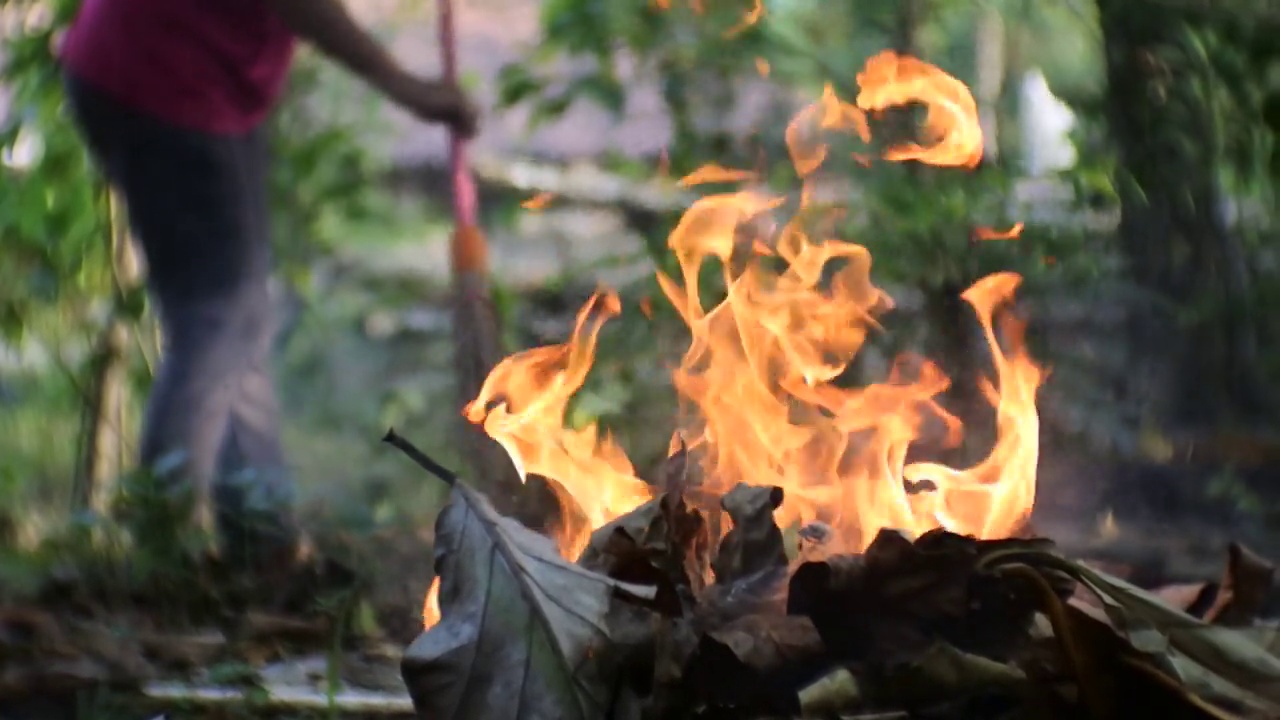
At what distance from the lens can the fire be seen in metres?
1.30

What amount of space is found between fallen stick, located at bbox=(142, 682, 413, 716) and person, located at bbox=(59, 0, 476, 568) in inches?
22.1

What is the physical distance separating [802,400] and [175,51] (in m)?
1.11

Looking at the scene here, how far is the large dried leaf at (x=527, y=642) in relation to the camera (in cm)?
84

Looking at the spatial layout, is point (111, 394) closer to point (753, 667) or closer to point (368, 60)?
point (368, 60)

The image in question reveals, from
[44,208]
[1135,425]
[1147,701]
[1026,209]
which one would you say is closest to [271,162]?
[44,208]

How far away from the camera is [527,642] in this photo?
86 cm

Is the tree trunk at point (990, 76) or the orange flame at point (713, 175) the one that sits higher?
the tree trunk at point (990, 76)

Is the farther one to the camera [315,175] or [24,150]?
[315,175]

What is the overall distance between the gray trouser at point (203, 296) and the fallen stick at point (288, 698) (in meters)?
0.58

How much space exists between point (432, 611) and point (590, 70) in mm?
1277

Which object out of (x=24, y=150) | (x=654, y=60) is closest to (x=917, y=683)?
(x=654, y=60)

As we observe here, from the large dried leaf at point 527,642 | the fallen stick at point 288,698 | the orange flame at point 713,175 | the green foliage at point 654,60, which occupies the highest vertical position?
the large dried leaf at point 527,642

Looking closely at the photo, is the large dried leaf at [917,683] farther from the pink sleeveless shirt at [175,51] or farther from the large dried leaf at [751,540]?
the pink sleeveless shirt at [175,51]

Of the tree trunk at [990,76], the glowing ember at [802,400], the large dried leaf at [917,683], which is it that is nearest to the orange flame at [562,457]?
the glowing ember at [802,400]
